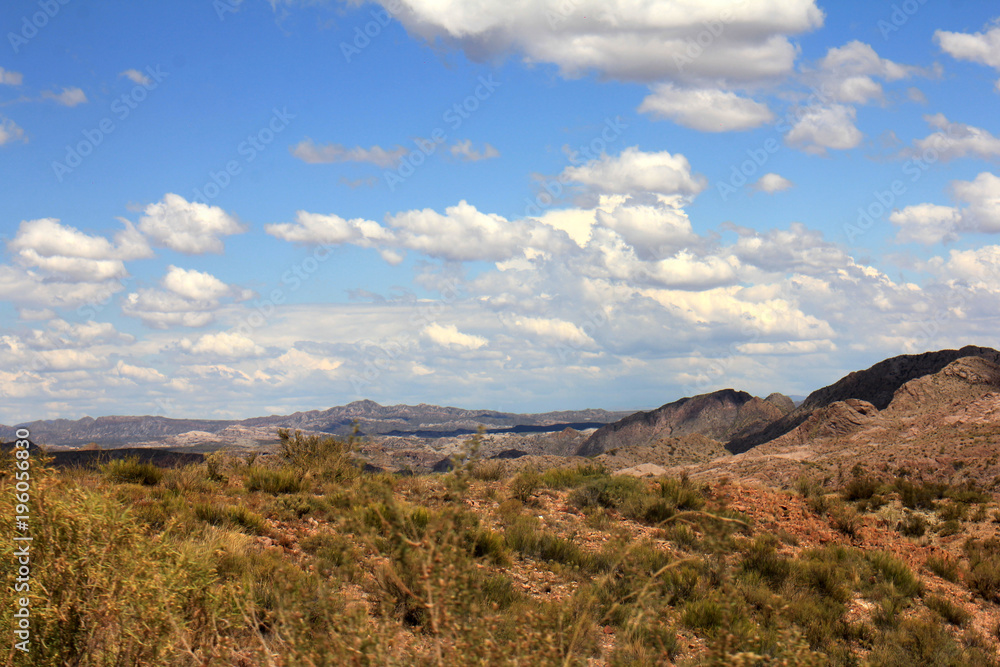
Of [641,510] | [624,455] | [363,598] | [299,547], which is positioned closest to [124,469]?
[299,547]

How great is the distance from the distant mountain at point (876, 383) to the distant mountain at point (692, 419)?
20345mm

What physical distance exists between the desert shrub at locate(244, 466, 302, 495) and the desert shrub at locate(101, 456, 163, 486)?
1.81 metres

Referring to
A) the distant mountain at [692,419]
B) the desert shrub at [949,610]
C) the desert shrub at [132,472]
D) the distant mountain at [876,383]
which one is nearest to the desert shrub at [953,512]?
the desert shrub at [949,610]

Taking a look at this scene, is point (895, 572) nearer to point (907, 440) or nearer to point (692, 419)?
point (907, 440)

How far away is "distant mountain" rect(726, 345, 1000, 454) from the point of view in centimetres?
6581

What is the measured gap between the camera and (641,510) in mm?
13133

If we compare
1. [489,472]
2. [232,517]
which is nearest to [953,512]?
[489,472]

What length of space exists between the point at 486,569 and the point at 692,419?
361 ft

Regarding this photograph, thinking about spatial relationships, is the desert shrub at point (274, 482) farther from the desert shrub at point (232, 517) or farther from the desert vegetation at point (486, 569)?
the desert shrub at point (232, 517)

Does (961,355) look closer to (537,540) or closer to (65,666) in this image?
(537,540)

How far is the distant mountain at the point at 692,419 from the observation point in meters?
102

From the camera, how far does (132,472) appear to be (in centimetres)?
1235

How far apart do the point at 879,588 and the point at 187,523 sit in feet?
35.9

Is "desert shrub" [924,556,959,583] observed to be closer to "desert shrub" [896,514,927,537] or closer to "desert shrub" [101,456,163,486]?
"desert shrub" [896,514,927,537]
